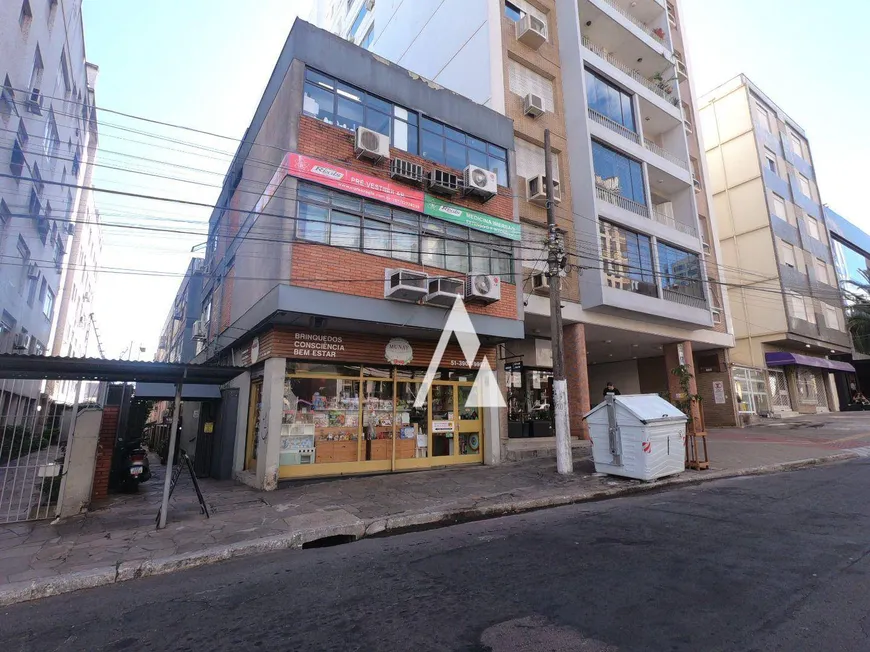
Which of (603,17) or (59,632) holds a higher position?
(603,17)

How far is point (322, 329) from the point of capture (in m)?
10.2

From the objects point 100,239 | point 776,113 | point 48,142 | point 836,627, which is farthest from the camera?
point 100,239

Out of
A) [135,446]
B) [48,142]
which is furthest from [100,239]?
[135,446]

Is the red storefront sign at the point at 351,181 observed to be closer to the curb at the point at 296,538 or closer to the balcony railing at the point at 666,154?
the curb at the point at 296,538

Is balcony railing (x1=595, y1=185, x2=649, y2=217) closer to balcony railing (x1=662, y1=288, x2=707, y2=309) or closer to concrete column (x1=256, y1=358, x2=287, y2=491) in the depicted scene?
balcony railing (x1=662, y1=288, x2=707, y2=309)

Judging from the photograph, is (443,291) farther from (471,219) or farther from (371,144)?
(371,144)

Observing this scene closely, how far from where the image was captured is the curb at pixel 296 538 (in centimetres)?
447

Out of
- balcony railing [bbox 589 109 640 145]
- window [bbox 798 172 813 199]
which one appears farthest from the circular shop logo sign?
window [bbox 798 172 813 199]

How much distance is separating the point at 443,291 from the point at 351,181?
3326 mm

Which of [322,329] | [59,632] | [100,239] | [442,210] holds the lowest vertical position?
[59,632]

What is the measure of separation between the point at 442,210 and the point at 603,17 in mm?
14556

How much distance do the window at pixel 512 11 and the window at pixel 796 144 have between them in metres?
27.2

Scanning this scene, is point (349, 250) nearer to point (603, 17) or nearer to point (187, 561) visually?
point (187, 561)

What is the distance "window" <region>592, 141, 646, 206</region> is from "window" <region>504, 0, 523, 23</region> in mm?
5650
